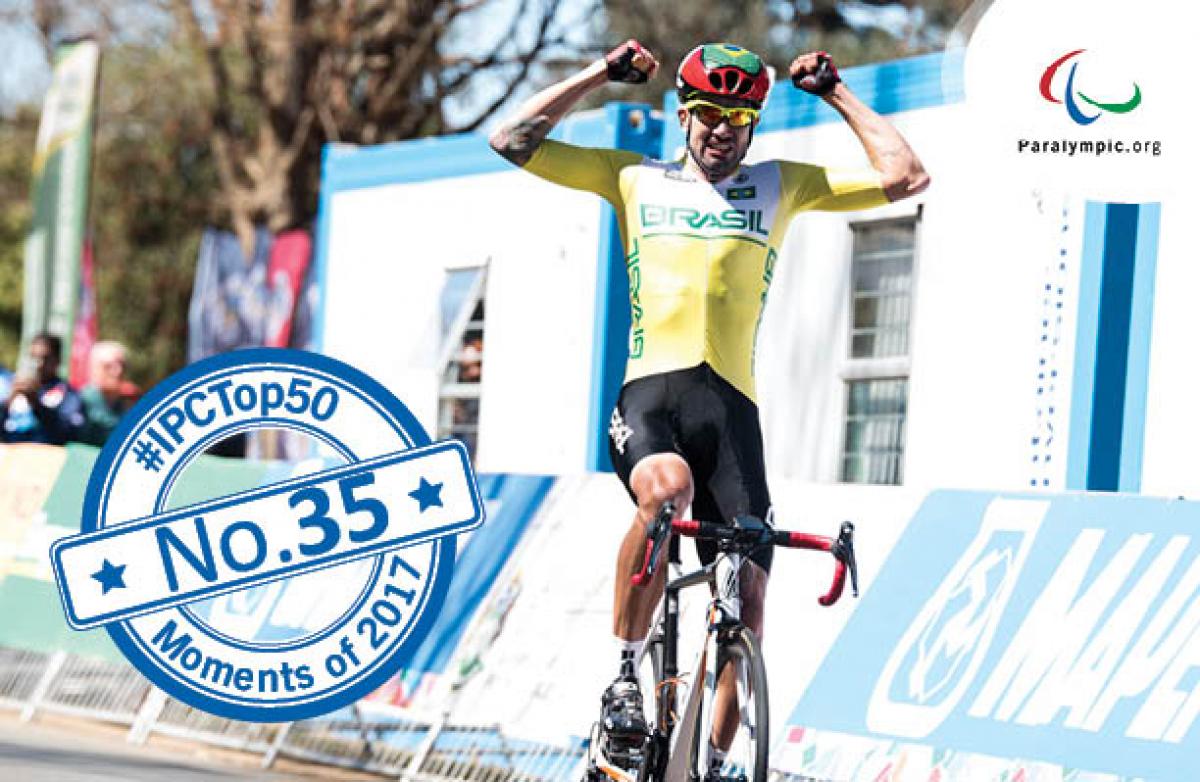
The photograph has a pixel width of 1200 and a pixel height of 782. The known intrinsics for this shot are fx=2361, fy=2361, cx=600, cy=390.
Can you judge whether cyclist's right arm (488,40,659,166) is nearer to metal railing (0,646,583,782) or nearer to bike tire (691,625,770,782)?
bike tire (691,625,770,782)

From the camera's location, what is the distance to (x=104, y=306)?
40.4m

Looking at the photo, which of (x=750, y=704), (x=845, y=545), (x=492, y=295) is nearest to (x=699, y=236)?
(x=845, y=545)

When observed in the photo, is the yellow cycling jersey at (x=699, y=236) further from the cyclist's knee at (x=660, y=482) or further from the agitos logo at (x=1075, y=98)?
the agitos logo at (x=1075, y=98)

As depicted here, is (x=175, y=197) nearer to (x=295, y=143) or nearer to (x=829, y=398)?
(x=295, y=143)

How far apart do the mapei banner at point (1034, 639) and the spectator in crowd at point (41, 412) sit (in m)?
7.59

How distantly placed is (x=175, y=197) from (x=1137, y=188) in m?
31.8

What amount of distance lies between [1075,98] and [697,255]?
3490 mm

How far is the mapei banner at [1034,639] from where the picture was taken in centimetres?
688

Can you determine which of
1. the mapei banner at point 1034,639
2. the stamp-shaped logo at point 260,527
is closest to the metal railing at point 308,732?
the stamp-shaped logo at point 260,527

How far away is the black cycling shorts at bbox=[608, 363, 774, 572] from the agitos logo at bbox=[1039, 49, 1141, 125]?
357 centimetres

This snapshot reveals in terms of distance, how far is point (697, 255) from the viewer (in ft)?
23.0

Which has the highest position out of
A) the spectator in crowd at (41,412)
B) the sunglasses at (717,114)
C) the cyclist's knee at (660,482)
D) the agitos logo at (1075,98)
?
the agitos logo at (1075,98)

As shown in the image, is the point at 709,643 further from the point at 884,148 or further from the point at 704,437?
the point at 884,148

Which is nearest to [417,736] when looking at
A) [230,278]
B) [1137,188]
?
[1137,188]
